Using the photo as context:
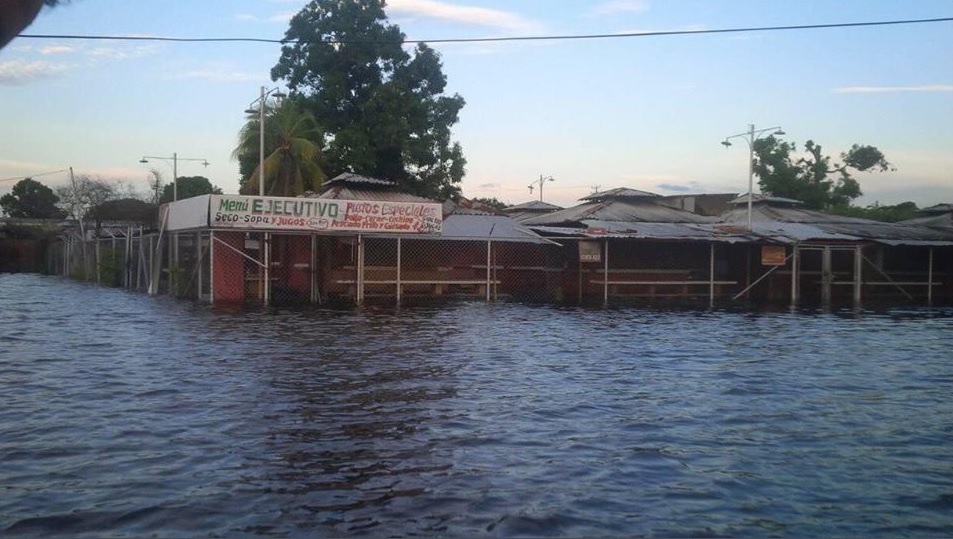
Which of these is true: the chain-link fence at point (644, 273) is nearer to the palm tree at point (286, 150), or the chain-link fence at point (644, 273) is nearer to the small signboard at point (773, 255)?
the small signboard at point (773, 255)

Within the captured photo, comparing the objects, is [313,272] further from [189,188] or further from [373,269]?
[189,188]

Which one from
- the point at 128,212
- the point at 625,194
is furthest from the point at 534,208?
the point at 128,212

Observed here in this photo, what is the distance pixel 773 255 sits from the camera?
3372 centimetres

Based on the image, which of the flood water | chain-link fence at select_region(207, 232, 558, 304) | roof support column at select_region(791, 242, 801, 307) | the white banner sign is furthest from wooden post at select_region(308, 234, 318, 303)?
roof support column at select_region(791, 242, 801, 307)

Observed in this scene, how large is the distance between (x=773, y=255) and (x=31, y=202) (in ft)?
245

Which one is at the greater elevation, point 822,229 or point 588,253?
point 822,229

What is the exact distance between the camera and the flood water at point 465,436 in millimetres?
6840

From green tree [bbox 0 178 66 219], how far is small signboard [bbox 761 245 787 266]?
7085 cm

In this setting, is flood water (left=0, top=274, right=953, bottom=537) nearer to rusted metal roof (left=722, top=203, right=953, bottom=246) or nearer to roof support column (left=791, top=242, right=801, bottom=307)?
roof support column (left=791, top=242, right=801, bottom=307)

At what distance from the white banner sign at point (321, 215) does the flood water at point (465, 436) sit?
8139mm

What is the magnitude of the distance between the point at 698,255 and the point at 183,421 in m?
29.4

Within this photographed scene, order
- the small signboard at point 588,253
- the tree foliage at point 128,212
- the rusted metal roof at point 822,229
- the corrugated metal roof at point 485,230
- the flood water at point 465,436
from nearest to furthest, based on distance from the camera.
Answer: the flood water at point 465,436, the corrugated metal roof at point 485,230, the small signboard at point 588,253, the rusted metal roof at point 822,229, the tree foliage at point 128,212

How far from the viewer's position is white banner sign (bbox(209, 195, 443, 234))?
2650cm

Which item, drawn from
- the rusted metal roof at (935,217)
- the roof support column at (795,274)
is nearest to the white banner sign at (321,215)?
the roof support column at (795,274)
